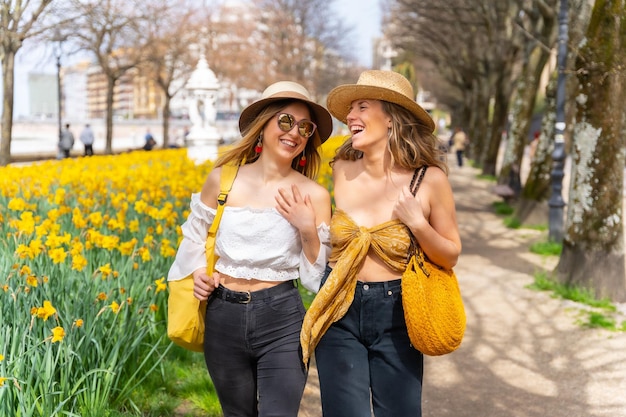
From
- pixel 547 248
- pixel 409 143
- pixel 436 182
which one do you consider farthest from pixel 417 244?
pixel 547 248

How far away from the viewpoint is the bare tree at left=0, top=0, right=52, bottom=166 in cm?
1403

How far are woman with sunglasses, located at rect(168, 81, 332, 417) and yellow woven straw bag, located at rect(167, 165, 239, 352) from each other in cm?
3

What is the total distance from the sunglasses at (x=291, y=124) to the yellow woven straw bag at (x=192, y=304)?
259 mm

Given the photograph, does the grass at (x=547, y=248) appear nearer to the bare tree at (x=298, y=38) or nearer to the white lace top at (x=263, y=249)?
the white lace top at (x=263, y=249)

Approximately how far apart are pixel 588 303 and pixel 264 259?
5.24 metres

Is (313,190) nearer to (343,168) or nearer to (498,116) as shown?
(343,168)

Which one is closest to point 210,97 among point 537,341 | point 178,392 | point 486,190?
point 486,190

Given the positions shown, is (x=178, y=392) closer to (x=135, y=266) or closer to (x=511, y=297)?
(x=135, y=266)

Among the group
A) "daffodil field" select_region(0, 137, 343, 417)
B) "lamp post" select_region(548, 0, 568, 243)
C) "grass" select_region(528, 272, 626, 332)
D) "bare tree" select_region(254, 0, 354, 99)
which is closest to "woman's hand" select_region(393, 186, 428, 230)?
"daffodil field" select_region(0, 137, 343, 417)

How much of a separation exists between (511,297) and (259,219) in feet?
18.1

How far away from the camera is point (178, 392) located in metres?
4.30

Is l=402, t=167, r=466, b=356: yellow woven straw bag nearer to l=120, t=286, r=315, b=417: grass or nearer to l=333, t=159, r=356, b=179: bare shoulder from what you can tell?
l=333, t=159, r=356, b=179: bare shoulder

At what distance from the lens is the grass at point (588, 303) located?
646 centimetres

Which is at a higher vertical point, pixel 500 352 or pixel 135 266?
pixel 135 266
